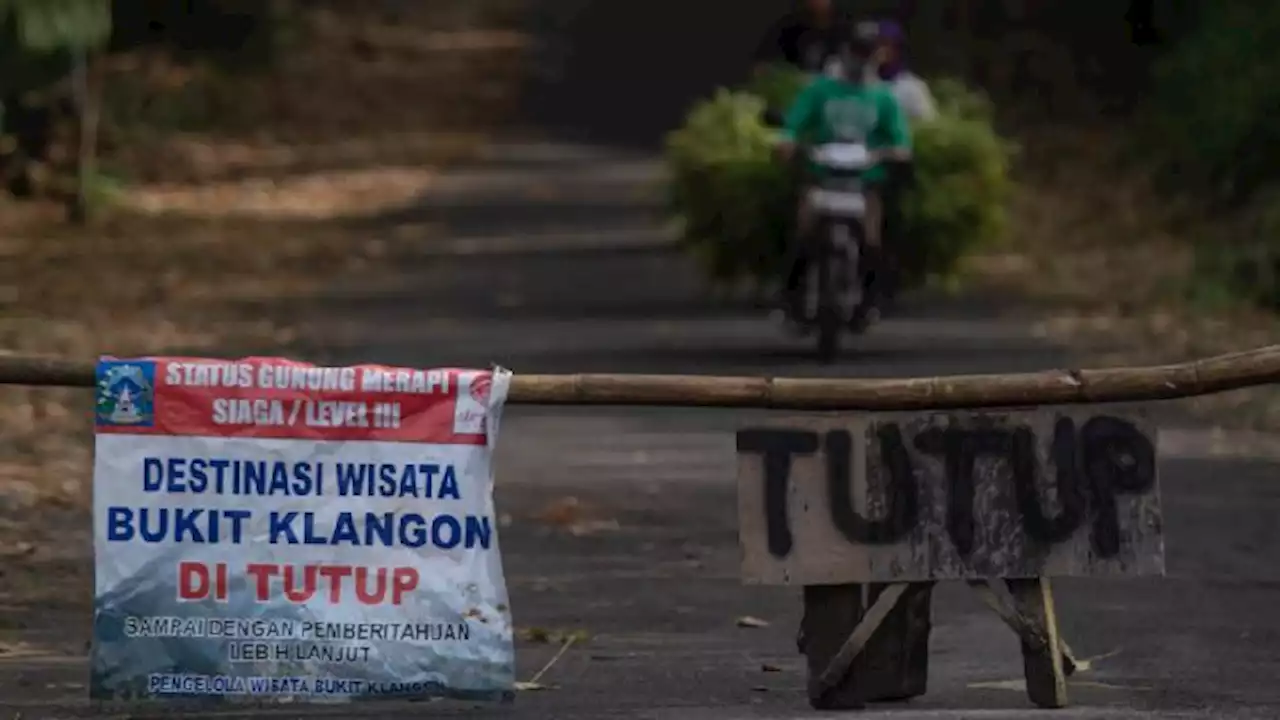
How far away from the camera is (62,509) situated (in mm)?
12312

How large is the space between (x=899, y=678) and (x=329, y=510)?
1.56 metres

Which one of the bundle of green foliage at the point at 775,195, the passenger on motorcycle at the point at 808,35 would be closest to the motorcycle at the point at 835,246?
the bundle of green foliage at the point at 775,195

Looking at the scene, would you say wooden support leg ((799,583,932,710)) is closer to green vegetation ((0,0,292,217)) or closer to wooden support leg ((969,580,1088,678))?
wooden support leg ((969,580,1088,678))

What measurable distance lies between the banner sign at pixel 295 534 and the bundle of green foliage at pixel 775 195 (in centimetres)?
988

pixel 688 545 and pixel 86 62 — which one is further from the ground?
pixel 86 62

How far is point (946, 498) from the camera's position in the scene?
26.0 ft

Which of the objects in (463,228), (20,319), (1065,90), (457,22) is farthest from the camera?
(457,22)

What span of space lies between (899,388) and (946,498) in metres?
0.31

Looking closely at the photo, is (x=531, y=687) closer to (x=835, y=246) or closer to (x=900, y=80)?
(x=835, y=246)

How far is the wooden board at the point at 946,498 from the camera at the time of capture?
7.89 metres

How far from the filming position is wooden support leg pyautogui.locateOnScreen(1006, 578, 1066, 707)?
7898mm

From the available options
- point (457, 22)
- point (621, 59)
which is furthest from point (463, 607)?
point (457, 22)

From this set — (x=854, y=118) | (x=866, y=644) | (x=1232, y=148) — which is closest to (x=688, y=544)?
(x=866, y=644)

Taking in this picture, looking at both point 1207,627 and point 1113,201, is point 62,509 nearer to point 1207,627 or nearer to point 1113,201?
point 1207,627
